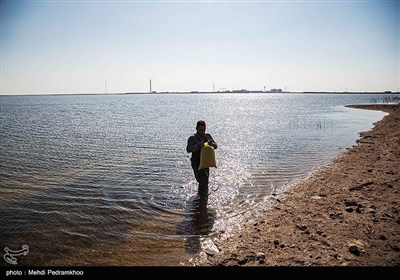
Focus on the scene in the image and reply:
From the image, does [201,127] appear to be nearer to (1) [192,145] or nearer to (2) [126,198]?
(1) [192,145]

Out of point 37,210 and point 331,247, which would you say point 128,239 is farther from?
point 331,247

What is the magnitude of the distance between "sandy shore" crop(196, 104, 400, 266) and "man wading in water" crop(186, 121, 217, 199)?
7.68 feet

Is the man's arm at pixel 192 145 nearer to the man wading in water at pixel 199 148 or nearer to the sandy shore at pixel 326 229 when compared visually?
the man wading in water at pixel 199 148

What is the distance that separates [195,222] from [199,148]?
2.39m

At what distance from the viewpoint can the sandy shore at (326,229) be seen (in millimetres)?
5066

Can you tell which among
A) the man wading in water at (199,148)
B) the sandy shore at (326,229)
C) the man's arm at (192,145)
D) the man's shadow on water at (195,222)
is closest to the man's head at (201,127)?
the man wading in water at (199,148)

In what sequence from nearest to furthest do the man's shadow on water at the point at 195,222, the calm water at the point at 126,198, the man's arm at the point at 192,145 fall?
the calm water at the point at 126,198 < the man's shadow on water at the point at 195,222 < the man's arm at the point at 192,145

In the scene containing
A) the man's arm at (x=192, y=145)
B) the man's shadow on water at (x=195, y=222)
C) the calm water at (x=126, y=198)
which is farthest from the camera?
the man's arm at (x=192, y=145)

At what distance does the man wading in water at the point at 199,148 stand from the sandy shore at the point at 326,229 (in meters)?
2.34

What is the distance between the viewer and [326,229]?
20.6 ft

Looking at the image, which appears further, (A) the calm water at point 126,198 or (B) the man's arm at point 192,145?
(B) the man's arm at point 192,145

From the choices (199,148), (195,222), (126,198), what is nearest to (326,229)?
(195,222)
